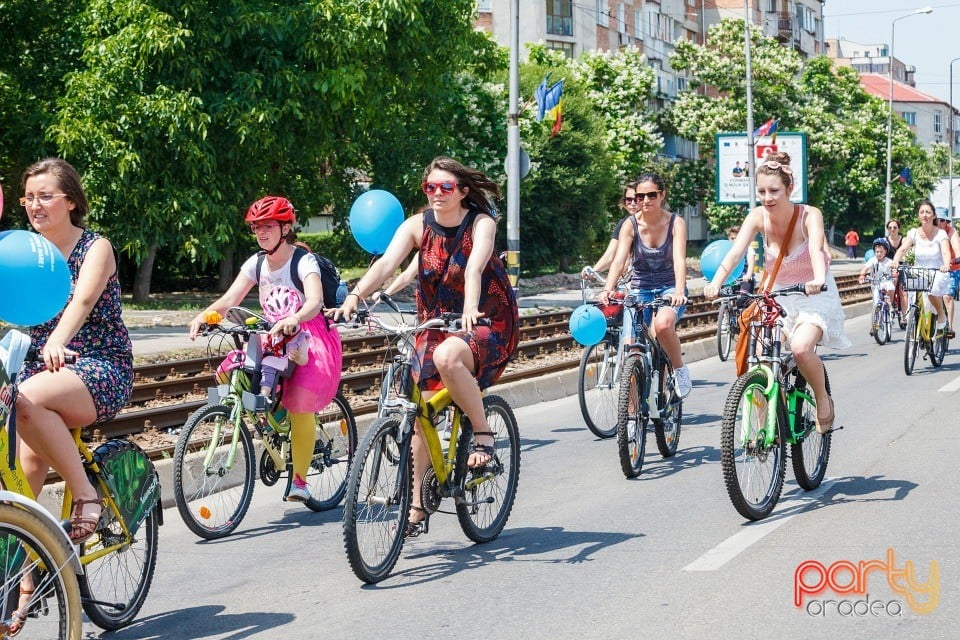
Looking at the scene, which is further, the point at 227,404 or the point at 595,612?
the point at 227,404

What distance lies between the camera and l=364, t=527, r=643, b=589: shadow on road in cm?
595

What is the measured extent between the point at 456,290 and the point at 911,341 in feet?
30.3

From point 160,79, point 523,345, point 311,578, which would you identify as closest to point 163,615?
point 311,578

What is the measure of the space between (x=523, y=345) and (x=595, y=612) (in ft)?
37.7

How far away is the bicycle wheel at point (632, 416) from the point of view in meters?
8.02

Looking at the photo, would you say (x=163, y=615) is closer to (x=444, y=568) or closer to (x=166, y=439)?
(x=444, y=568)

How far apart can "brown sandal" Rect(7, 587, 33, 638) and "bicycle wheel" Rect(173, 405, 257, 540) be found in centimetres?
252

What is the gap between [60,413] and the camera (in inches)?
186

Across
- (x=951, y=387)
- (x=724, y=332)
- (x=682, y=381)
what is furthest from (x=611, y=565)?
(x=724, y=332)

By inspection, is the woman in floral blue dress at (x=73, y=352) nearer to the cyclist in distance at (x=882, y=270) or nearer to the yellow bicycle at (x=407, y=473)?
the yellow bicycle at (x=407, y=473)

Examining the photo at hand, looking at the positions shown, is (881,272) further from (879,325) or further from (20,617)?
(20,617)

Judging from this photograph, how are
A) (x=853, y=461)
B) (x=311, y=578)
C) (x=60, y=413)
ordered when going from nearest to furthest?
(x=60, y=413) → (x=311, y=578) → (x=853, y=461)

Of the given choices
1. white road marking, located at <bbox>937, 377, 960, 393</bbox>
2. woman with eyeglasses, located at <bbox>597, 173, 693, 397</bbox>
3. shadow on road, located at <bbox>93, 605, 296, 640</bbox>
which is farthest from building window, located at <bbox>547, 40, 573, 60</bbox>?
shadow on road, located at <bbox>93, 605, 296, 640</bbox>

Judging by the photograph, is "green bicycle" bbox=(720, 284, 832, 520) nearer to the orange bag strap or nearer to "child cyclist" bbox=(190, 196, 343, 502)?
the orange bag strap
